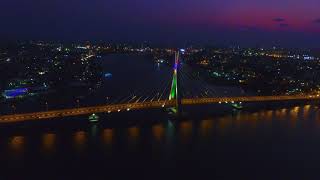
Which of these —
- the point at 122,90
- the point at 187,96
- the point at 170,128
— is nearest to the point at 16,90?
the point at 122,90

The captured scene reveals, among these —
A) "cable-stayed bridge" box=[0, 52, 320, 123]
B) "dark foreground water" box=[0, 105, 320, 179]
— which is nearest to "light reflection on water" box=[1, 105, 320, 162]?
"dark foreground water" box=[0, 105, 320, 179]

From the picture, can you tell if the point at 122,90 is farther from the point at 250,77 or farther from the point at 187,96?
the point at 250,77

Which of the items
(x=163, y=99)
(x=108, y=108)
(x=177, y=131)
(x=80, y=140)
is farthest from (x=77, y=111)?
(x=163, y=99)

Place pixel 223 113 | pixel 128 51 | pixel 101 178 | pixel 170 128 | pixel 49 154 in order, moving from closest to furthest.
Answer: pixel 101 178
pixel 49 154
pixel 170 128
pixel 223 113
pixel 128 51

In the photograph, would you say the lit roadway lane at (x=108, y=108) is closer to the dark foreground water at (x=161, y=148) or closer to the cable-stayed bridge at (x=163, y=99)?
the cable-stayed bridge at (x=163, y=99)

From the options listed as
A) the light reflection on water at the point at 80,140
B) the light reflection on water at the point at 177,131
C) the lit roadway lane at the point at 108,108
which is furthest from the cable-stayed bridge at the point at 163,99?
the light reflection on water at the point at 80,140

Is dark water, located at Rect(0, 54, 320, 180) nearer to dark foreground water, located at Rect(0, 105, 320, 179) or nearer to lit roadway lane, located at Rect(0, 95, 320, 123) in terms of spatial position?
dark foreground water, located at Rect(0, 105, 320, 179)
